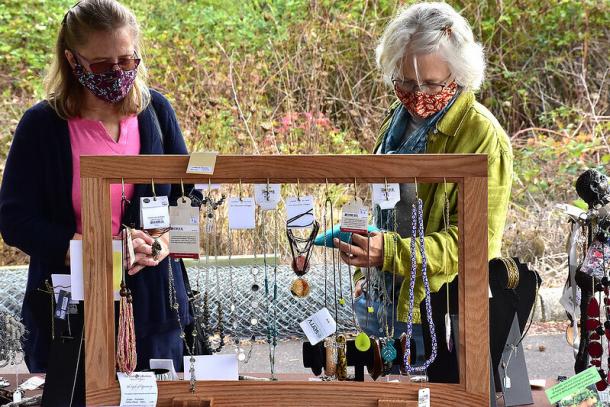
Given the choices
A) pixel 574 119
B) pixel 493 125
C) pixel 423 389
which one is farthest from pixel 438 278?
pixel 574 119

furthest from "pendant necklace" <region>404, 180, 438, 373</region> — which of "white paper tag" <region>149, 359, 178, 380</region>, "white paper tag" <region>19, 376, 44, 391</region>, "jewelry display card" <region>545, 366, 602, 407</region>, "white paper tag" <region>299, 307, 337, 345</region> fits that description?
"white paper tag" <region>19, 376, 44, 391</region>

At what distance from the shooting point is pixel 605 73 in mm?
6746

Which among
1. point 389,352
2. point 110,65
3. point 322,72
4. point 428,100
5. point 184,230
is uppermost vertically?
point 322,72

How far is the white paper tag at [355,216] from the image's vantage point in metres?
1.74

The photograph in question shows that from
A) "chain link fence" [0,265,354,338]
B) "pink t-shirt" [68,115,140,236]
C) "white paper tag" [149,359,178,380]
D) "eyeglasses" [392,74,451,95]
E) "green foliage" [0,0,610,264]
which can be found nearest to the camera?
"white paper tag" [149,359,178,380]

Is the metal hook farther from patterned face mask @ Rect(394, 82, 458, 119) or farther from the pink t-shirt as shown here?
the pink t-shirt

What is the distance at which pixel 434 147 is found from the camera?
2055 mm

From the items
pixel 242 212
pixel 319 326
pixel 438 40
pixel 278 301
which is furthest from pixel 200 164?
pixel 278 301

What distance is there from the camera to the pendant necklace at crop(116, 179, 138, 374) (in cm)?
177

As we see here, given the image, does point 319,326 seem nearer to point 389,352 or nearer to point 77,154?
point 389,352

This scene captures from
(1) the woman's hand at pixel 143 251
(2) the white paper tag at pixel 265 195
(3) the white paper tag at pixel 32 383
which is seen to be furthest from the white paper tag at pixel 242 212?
(3) the white paper tag at pixel 32 383

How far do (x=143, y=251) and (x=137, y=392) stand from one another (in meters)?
0.30

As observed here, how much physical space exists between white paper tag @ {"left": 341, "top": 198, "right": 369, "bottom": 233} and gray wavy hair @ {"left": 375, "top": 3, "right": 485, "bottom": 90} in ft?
1.57

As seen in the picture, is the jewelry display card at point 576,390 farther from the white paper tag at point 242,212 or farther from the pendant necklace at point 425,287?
the white paper tag at point 242,212
